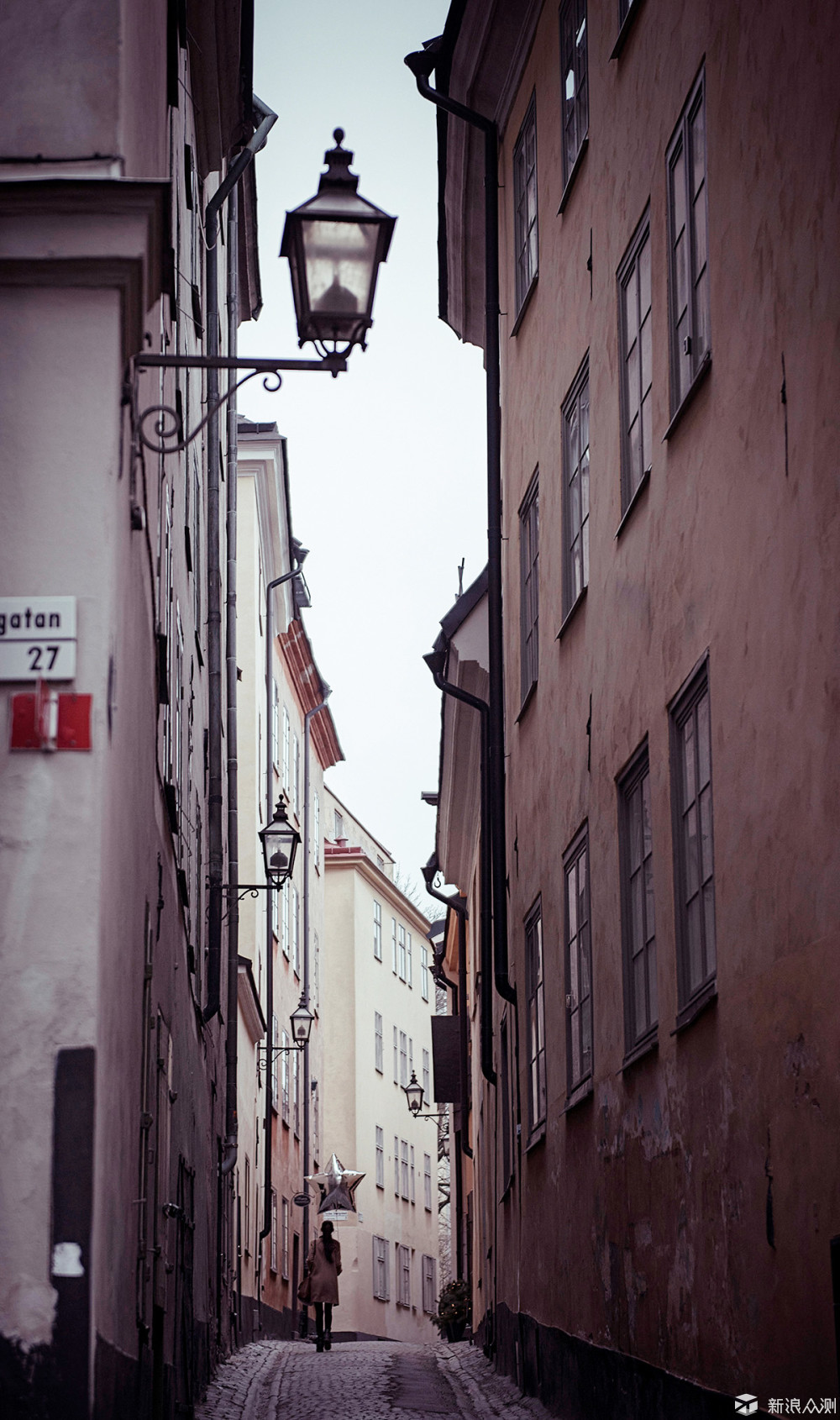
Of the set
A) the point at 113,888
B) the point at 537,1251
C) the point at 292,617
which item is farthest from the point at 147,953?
the point at 292,617

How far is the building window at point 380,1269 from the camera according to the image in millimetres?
45406

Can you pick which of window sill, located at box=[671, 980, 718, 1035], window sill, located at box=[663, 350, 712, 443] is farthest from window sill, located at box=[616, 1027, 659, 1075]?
window sill, located at box=[663, 350, 712, 443]

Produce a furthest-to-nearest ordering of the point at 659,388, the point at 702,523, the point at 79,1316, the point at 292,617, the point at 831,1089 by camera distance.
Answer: the point at 292,617 → the point at 659,388 → the point at 702,523 → the point at 831,1089 → the point at 79,1316

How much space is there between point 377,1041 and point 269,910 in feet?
75.0

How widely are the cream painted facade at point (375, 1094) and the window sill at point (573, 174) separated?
34.4 meters

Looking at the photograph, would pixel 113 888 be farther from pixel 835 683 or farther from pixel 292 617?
pixel 292 617

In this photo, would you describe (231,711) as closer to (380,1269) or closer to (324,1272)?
(324,1272)

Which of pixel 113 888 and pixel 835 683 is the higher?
pixel 835 683

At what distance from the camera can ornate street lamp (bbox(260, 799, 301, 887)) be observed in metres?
17.6

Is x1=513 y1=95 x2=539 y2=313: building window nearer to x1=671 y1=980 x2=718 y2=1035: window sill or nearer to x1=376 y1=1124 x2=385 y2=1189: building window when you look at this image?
x1=671 y1=980 x2=718 y2=1035: window sill

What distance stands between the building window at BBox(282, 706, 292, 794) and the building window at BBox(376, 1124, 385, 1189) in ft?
49.8

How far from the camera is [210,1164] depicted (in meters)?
17.4

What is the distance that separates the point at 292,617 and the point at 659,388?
27468mm

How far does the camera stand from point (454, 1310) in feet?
82.3
